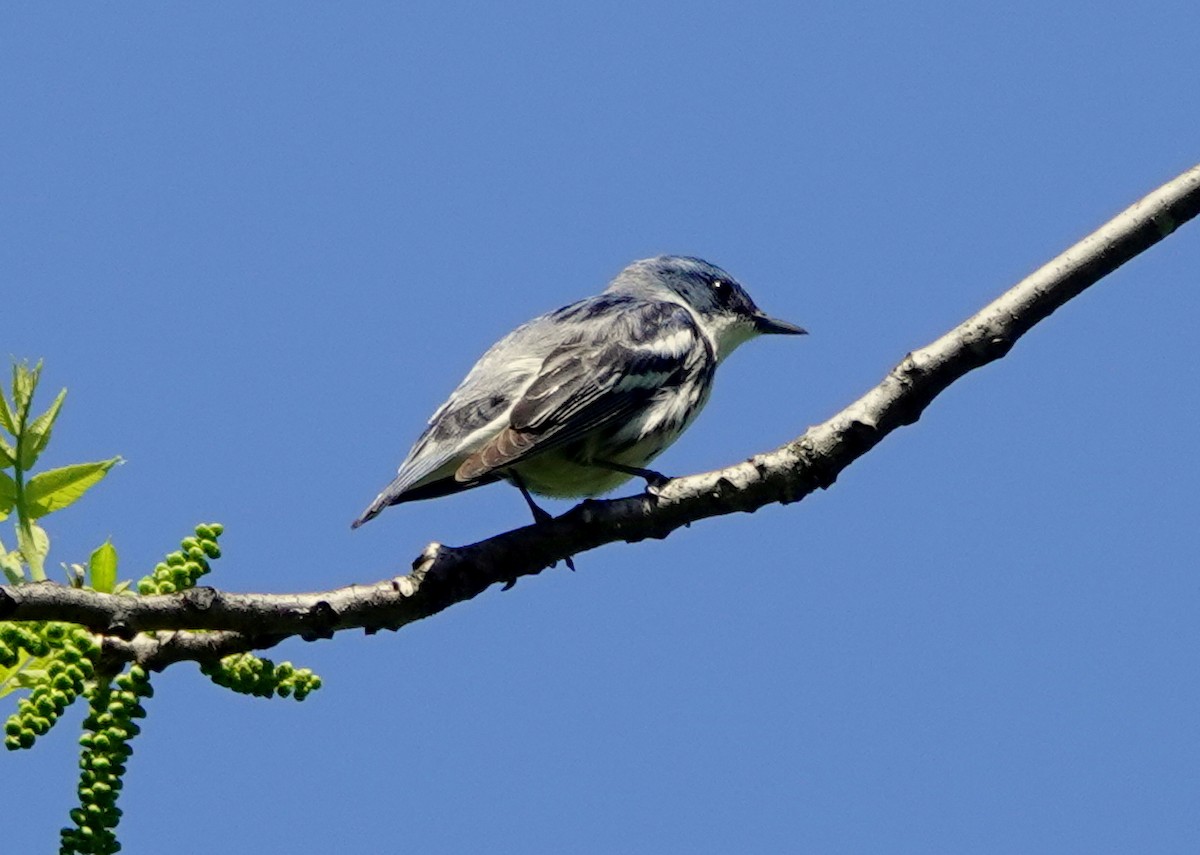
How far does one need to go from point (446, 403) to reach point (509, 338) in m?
0.58

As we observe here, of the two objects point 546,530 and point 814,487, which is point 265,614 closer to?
point 546,530

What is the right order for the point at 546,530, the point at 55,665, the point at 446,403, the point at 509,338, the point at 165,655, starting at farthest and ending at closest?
the point at 509,338 → the point at 446,403 → the point at 546,530 → the point at 165,655 → the point at 55,665

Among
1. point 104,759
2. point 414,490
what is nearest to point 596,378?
point 414,490

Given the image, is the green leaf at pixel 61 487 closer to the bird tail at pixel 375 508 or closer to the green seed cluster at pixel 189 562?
the green seed cluster at pixel 189 562

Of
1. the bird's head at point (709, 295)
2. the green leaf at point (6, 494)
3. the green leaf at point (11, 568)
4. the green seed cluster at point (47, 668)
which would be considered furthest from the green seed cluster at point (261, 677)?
the bird's head at point (709, 295)

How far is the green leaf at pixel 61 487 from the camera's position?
11.1 ft

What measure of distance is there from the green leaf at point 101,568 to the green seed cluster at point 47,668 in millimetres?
218

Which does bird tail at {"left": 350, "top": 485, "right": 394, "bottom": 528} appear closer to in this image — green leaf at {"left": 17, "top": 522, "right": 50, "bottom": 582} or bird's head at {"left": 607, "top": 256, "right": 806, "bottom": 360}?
green leaf at {"left": 17, "top": 522, "right": 50, "bottom": 582}

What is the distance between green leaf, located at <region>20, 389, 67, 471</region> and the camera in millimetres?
3322

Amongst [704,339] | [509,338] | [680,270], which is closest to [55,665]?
[509,338]

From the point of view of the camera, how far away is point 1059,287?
381cm

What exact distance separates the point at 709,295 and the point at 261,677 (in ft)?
15.9

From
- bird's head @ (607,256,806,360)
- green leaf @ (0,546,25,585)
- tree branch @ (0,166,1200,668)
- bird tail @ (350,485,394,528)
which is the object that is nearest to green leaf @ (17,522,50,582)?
green leaf @ (0,546,25,585)

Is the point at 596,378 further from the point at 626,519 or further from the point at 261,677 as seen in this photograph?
the point at 261,677
